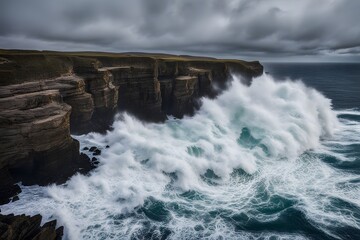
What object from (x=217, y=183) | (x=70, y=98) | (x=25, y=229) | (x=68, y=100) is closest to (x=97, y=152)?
(x=68, y=100)

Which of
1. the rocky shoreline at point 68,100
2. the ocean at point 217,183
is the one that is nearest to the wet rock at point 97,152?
the ocean at point 217,183

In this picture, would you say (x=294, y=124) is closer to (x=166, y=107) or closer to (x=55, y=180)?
(x=166, y=107)

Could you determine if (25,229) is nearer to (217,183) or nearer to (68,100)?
(217,183)

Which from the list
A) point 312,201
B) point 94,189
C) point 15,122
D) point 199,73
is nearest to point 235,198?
point 312,201

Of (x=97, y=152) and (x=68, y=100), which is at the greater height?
(x=68, y=100)

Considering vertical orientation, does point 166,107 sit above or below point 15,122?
below

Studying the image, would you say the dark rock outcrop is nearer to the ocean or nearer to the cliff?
the ocean
